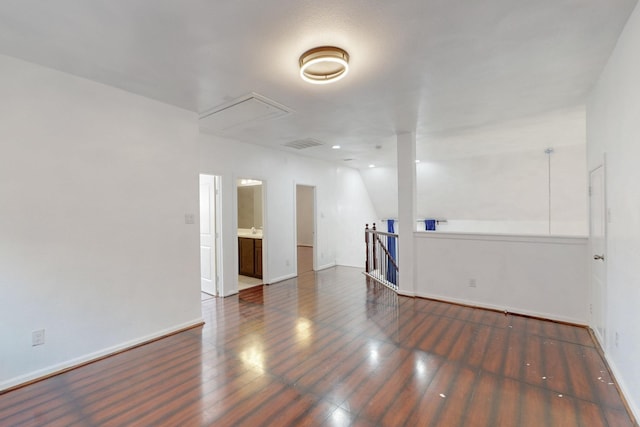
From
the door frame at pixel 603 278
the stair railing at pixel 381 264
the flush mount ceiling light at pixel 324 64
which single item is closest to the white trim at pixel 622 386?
the door frame at pixel 603 278

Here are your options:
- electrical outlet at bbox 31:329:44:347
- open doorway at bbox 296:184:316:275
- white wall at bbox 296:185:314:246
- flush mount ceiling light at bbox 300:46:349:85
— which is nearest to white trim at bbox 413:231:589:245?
flush mount ceiling light at bbox 300:46:349:85

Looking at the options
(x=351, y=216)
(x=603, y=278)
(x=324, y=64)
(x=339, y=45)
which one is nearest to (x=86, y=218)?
(x=324, y=64)

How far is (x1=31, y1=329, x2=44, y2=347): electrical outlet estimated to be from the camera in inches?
97.7

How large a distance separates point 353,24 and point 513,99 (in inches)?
94.9

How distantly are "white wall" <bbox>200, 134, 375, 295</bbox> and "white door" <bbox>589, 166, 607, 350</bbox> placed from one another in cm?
462

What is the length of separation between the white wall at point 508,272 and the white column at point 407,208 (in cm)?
13

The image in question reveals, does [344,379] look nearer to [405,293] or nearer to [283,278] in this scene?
[405,293]

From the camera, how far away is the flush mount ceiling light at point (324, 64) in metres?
2.26

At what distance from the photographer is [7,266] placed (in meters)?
2.35

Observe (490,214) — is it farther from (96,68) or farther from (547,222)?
(96,68)

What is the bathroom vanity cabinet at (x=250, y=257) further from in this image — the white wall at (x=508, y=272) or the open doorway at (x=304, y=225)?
the white wall at (x=508, y=272)

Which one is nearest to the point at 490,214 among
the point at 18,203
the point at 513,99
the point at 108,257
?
the point at 513,99

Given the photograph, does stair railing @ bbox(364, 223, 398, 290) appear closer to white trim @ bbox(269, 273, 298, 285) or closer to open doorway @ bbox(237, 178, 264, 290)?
white trim @ bbox(269, 273, 298, 285)

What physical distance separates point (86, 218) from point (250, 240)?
3624 millimetres
